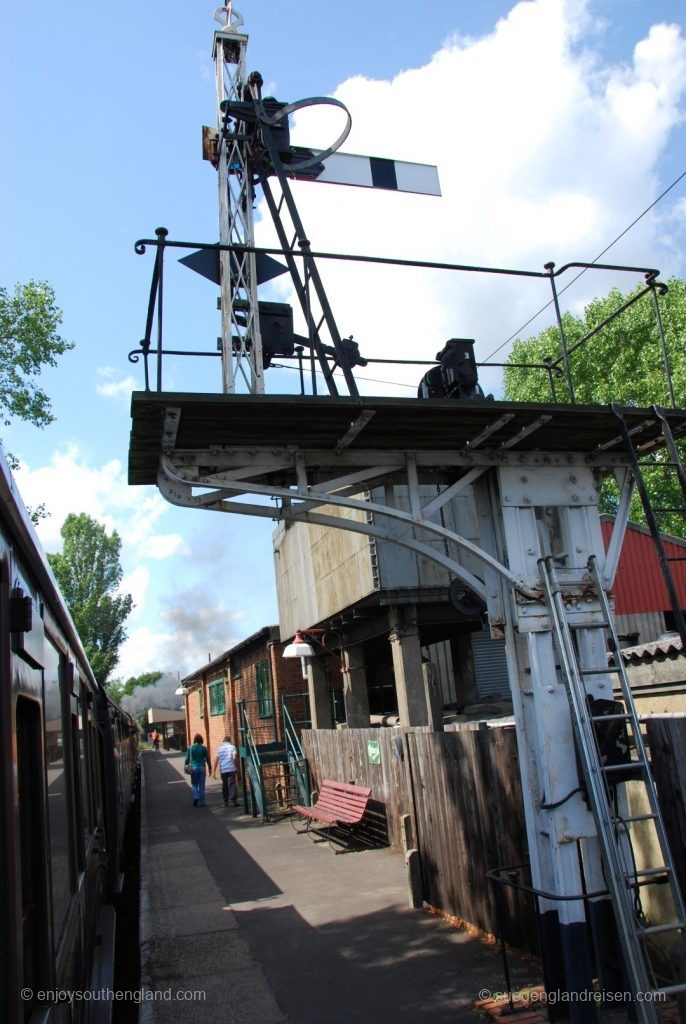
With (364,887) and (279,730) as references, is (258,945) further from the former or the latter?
(279,730)

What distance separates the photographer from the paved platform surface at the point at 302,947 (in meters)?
5.25

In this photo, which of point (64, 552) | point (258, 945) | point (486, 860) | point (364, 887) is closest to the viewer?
point (486, 860)

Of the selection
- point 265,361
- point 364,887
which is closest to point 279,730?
point 364,887

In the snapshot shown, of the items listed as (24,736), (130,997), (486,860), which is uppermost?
(24,736)

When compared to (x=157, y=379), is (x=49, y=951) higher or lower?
lower

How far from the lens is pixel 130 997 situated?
6.27 meters

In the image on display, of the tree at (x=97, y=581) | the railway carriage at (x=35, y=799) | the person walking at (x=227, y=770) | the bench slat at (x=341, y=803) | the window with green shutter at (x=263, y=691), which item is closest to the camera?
the railway carriage at (x=35, y=799)

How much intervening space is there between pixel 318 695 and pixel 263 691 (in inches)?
121

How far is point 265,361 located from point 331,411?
187cm

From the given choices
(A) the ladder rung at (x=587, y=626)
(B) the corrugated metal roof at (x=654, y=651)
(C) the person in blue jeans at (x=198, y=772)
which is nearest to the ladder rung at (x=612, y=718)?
(A) the ladder rung at (x=587, y=626)

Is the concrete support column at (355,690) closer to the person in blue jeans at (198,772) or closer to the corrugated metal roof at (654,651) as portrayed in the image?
the person in blue jeans at (198,772)

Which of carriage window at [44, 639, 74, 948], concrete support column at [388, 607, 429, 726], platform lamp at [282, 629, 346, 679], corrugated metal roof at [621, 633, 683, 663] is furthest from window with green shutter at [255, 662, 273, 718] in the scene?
carriage window at [44, 639, 74, 948]

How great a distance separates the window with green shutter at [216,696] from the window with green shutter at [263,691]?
217 inches

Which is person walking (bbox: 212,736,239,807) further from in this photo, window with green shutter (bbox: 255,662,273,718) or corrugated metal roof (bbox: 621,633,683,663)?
corrugated metal roof (bbox: 621,633,683,663)
